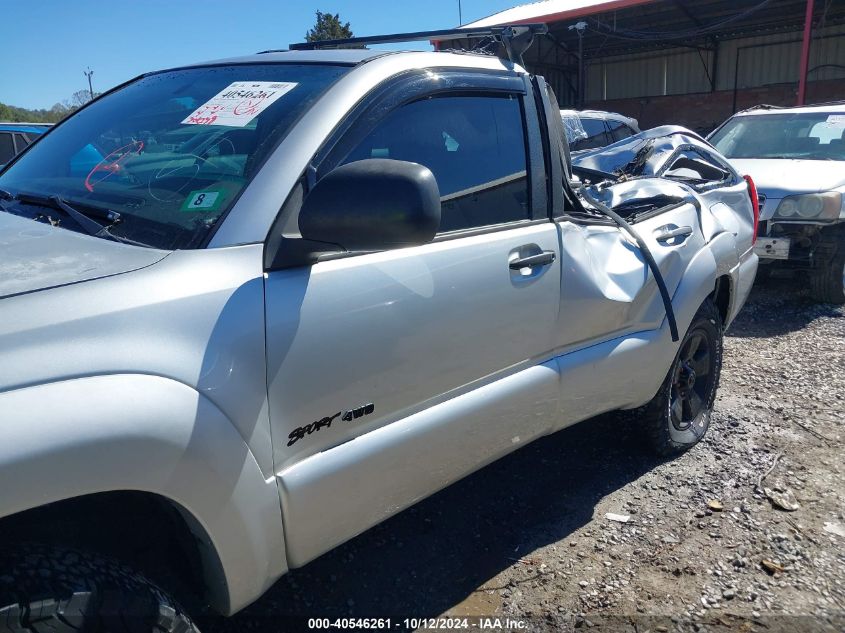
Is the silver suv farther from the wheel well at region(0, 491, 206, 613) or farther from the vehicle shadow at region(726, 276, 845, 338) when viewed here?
the vehicle shadow at region(726, 276, 845, 338)

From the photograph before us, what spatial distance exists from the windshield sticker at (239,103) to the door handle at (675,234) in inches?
73.1

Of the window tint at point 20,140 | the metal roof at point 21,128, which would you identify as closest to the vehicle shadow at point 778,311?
the metal roof at point 21,128

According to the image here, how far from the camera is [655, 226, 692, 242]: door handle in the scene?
10.8 ft

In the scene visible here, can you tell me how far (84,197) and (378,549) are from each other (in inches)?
66.2

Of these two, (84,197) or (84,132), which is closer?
(84,197)

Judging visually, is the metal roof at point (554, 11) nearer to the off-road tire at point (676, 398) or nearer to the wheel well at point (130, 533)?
the off-road tire at point (676, 398)

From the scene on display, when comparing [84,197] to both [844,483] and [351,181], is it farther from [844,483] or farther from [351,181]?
[844,483]

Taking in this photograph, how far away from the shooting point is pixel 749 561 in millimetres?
2797

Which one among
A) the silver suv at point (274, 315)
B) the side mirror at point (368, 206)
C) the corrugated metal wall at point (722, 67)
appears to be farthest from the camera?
the corrugated metal wall at point (722, 67)

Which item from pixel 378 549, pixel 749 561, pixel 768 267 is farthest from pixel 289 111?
pixel 768 267

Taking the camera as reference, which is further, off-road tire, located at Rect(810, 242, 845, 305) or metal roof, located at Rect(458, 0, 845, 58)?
metal roof, located at Rect(458, 0, 845, 58)

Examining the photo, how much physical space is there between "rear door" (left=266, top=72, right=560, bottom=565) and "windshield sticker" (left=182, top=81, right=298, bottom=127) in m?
0.30

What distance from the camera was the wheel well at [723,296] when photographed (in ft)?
12.7

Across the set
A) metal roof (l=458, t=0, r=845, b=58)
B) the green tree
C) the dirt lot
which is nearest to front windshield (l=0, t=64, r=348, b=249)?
the dirt lot
